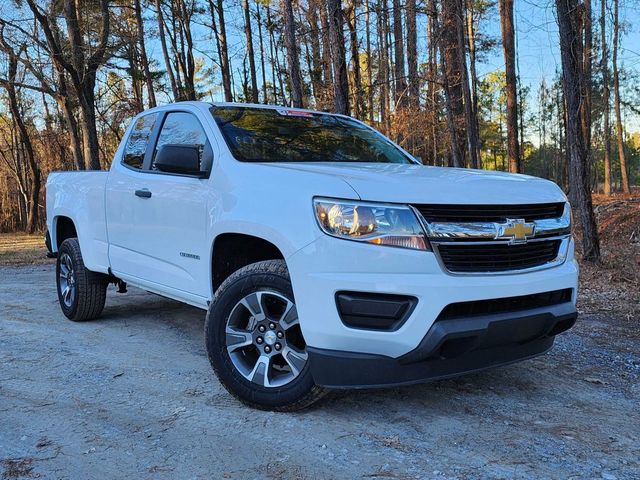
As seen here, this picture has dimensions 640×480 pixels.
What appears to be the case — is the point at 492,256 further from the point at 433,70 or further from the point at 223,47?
the point at 223,47

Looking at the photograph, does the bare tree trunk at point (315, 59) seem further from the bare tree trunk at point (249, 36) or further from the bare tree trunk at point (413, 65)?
the bare tree trunk at point (413, 65)

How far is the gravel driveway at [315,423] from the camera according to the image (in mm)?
2617

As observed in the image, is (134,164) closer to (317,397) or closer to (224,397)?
(224,397)

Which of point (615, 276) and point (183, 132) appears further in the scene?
point (615, 276)

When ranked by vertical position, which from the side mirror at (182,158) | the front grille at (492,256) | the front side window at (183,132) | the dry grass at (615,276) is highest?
the front side window at (183,132)

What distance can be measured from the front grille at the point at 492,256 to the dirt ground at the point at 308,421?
0.89 metres

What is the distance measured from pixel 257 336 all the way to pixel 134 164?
236 centimetres

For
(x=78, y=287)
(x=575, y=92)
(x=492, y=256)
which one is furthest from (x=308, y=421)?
(x=575, y=92)

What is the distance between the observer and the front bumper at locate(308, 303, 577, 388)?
272 cm

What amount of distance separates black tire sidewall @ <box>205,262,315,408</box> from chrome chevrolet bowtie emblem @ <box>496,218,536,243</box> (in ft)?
3.88

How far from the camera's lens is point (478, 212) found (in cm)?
287

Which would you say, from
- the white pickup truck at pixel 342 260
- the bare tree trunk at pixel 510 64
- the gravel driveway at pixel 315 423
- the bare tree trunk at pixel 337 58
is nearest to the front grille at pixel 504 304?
the white pickup truck at pixel 342 260

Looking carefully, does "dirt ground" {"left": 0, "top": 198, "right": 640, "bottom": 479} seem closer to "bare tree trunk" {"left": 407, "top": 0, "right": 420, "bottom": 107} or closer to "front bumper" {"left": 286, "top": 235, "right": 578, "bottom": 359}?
"front bumper" {"left": 286, "top": 235, "right": 578, "bottom": 359}

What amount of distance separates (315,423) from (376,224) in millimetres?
1199
